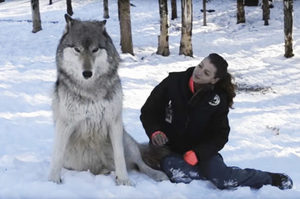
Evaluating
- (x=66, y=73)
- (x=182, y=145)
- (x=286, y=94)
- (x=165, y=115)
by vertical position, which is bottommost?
(x=286, y=94)

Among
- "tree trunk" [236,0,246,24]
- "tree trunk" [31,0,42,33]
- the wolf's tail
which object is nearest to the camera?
the wolf's tail

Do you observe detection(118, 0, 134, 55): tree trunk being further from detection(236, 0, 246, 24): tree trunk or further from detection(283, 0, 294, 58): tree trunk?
detection(236, 0, 246, 24): tree trunk

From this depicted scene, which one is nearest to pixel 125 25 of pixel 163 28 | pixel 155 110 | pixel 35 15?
pixel 163 28

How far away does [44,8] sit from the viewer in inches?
1094

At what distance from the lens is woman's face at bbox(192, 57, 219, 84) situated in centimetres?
394

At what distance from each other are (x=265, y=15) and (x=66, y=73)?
676 inches

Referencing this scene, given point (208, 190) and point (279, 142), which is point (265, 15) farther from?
point (208, 190)

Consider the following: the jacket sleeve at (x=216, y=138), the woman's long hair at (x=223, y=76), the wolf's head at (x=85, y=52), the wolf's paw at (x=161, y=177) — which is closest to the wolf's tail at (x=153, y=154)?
the wolf's paw at (x=161, y=177)

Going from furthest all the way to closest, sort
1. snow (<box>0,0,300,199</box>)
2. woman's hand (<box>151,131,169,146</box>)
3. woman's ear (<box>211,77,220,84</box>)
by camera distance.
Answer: woman's hand (<box>151,131,169,146</box>)
woman's ear (<box>211,77,220,84</box>)
snow (<box>0,0,300,199</box>)

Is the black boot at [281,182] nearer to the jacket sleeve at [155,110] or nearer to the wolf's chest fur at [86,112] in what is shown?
the jacket sleeve at [155,110]

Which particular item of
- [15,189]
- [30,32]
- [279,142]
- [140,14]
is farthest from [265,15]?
[15,189]

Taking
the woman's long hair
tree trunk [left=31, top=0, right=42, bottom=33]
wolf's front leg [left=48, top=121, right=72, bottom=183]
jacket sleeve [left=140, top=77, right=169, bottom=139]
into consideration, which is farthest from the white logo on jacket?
tree trunk [left=31, top=0, right=42, bottom=33]

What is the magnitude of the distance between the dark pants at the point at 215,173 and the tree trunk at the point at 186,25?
941cm

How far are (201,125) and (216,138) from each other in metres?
0.21
